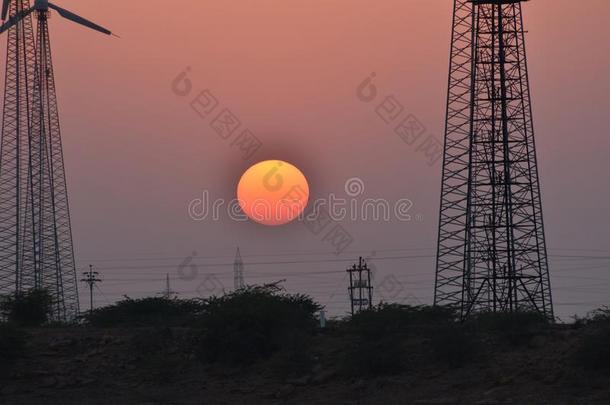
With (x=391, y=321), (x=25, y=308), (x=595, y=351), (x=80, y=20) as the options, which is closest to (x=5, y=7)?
(x=80, y=20)

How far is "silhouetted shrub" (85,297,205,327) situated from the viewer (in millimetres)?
54781

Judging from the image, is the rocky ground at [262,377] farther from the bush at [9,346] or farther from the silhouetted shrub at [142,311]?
the silhouetted shrub at [142,311]

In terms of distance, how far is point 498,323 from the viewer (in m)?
41.8

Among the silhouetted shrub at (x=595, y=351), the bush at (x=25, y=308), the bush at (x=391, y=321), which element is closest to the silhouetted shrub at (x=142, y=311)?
the bush at (x=25, y=308)

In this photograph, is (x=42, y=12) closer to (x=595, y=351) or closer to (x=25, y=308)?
(x=25, y=308)

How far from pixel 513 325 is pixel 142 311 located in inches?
837

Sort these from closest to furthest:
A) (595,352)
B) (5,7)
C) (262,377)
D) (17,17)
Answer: (595,352)
(262,377)
(17,17)
(5,7)

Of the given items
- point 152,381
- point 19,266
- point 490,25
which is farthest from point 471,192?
point 19,266

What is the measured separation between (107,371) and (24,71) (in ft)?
109

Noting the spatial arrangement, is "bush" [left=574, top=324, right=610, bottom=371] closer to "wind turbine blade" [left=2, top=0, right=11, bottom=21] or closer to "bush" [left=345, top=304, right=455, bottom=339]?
"bush" [left=345, top=304, right=455, bottom=339]

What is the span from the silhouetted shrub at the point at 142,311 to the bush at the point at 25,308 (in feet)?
7.49

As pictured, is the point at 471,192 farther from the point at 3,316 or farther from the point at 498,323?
the point at 3,316

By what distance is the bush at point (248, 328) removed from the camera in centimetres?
4388

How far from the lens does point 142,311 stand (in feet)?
183
